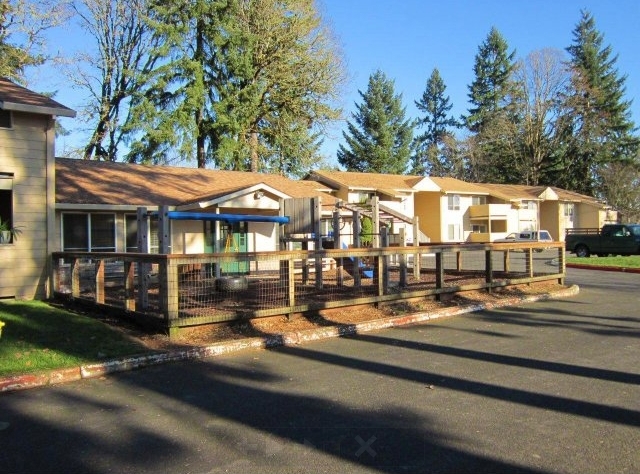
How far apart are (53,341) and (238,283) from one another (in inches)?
178

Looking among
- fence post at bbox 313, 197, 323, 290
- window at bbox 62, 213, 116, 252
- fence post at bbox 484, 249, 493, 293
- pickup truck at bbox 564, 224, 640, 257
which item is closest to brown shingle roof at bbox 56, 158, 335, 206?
window at bbox 62, 213, 116, 252

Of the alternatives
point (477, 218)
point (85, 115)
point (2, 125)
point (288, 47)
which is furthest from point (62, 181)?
point (477, 218)

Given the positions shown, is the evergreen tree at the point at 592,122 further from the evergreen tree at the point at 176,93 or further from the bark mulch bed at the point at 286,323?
the bark mulch bed at the point at 286,323

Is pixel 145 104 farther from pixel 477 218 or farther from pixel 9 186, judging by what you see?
pixel 477 218

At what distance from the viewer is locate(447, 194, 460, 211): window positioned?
49078 millimetres

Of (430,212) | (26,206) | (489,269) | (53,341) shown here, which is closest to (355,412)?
(53,341)

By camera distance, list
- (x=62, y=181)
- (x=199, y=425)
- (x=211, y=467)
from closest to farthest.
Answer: (x=211, y=467)
(x=199, y=425)
(x=62, y=181)

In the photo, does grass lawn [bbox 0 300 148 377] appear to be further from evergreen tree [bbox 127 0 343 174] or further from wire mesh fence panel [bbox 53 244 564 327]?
evergreen tree [bbox 127 0 343 174]

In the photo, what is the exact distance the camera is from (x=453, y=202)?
4950 cm

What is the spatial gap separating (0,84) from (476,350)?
43.9ft

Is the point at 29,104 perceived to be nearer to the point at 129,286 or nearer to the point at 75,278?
Answer: the point at 75,278

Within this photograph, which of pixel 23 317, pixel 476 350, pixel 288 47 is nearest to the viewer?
pixel 476 350

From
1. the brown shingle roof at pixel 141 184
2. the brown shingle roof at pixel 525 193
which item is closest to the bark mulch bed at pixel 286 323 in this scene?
the brown shingle roof at pixel 141 184

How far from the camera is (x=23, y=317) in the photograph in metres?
10.0
